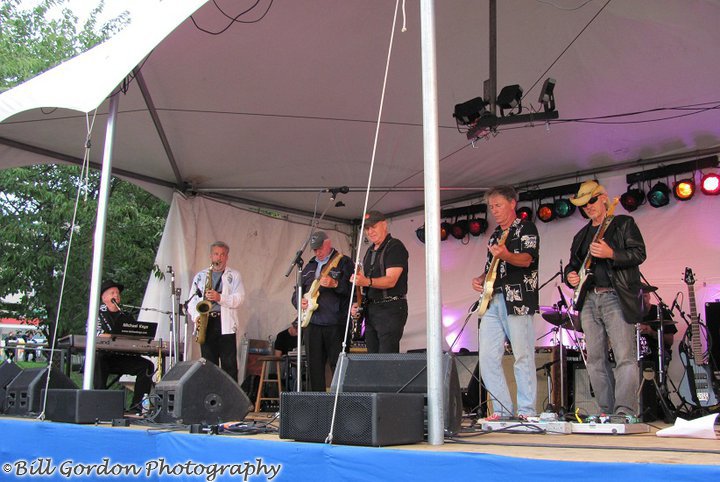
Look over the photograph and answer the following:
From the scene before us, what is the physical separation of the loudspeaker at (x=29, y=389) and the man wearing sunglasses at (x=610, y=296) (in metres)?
3.45

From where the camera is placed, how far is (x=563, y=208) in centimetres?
802

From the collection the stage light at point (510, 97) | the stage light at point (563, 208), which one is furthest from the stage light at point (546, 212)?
the stage light at point (510, 97)

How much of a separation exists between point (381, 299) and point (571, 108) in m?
2.68

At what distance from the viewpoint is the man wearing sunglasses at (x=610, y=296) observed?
14.6 feet

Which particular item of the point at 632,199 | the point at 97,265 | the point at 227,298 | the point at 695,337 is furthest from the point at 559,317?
the point at 97,265

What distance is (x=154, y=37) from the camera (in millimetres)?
3979

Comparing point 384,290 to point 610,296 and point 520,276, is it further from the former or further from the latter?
point 610,296

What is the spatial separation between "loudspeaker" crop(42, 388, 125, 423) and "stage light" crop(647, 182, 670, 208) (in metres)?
5.60

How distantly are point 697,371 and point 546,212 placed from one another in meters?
2.53

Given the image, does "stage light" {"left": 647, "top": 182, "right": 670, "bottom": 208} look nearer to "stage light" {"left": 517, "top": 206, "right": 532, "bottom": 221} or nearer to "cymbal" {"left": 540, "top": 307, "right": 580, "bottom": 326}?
"stage light" {"left": 517, "top": 206, "right": 532, "bottom": 221}

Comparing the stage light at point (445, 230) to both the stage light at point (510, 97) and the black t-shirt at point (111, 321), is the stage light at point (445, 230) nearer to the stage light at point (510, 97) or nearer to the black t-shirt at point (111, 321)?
the stage light at point (510, 97)

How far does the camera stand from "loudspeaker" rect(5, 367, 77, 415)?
454 centimetres

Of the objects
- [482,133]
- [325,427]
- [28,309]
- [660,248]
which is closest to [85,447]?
[325,427]

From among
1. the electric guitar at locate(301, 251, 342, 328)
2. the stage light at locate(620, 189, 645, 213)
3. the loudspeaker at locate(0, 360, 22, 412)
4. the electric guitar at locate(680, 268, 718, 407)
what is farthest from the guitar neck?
the loudspeaker at locate(0, 360, 22, 412)
